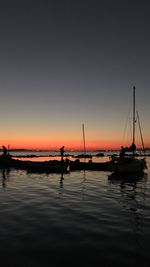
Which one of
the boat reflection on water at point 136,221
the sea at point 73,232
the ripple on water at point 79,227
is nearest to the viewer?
the sea at point 73,232

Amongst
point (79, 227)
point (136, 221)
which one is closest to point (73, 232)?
point (79, 227)

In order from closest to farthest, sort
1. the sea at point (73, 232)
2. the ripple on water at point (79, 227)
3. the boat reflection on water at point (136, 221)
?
the sea at point (73, 232), the boat reflection on water at point (136, 221), the ripple on water at point (79, 227)

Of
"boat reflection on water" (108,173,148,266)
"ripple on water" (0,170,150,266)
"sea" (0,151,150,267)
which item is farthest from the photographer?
"ripple on water" (0,170,150,266)

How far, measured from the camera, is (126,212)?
17312 mm

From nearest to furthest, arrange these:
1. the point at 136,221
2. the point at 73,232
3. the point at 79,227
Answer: the point at 73,232 → the point at 79,227 → the point at 136,221

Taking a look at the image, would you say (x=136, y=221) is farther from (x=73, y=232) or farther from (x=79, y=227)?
(x=73, y=232)

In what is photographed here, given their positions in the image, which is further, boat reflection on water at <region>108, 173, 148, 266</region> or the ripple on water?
the ripple on water

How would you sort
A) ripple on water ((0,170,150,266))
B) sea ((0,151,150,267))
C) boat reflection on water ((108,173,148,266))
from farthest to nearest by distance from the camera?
ripple on water ((0,170,150,266))
boat reflection on water ((108,173,148,266))
sea ((0,151,150,267))

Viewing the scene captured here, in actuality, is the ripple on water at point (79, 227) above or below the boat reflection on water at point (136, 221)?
above

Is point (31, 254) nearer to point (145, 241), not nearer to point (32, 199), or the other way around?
point (145, 241)

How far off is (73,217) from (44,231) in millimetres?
3195

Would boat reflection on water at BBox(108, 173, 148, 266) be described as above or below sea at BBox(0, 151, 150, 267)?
below

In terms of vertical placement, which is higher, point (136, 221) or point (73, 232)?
point (73, 232)

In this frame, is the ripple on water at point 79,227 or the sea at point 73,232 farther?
the ripple on water at point 79,227
